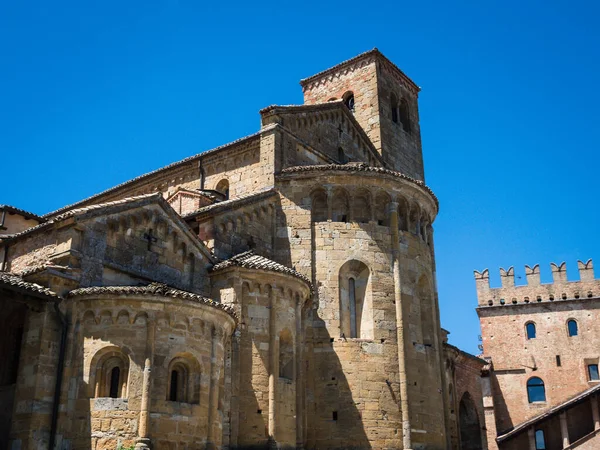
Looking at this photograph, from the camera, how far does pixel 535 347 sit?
1583 inches

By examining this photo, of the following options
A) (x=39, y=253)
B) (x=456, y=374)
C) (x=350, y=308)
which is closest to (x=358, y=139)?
(x=350, y=308)

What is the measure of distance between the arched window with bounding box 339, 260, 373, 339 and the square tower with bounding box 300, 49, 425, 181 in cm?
1015

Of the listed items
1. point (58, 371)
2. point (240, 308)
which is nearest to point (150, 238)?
point (240, 308)

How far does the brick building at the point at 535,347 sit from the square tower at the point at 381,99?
12.3 meters

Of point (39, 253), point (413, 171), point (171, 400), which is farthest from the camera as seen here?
point (413, 171)

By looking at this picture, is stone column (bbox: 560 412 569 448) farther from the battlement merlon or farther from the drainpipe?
the drainpipe

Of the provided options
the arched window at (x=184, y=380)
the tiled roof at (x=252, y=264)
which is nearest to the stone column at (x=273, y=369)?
the tiled roof at (x=252, y=264)

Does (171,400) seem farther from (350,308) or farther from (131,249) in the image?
(350,308)

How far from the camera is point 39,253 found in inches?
644

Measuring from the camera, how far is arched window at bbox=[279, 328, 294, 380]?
18.6m

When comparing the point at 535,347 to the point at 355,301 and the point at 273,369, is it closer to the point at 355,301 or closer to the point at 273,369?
the point at 355,301

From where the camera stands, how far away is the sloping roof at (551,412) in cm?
3538

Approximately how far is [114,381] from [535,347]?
Result: 30.9m

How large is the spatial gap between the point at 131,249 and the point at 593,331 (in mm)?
30924
